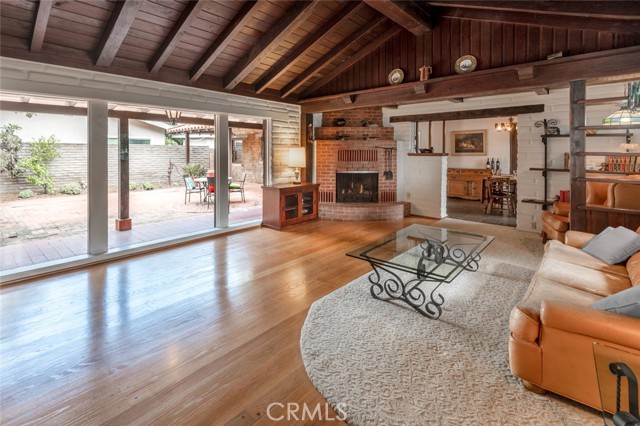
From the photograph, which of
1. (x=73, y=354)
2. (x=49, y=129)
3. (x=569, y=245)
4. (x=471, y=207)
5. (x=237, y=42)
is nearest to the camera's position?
(x=73, y=354)

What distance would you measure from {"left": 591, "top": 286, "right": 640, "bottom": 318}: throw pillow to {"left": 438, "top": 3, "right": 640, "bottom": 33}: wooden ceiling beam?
344 centimetres

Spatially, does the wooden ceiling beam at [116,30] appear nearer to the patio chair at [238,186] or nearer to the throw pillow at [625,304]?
the patio chair at [238,186]

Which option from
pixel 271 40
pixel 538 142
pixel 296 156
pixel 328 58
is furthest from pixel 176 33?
pixel 538 142

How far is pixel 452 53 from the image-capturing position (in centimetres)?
495

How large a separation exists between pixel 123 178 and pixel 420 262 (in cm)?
504

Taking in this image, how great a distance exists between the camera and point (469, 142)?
10.1 meters

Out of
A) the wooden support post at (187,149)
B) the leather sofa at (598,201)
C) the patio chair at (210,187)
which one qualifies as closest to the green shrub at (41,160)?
the wooden support post at (187,149)

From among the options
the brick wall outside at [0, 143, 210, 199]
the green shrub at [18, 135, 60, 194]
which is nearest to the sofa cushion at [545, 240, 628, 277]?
the brick wall outside at [0, 143, 210, 199]

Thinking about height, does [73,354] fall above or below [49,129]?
below

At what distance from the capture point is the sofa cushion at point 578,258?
109 inches

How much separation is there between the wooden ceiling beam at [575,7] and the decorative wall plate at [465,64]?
2.06 ft

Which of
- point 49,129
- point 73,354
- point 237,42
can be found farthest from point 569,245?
point 49,129

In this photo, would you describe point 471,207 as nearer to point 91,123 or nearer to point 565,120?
point 565,120

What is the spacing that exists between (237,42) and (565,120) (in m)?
5.50
